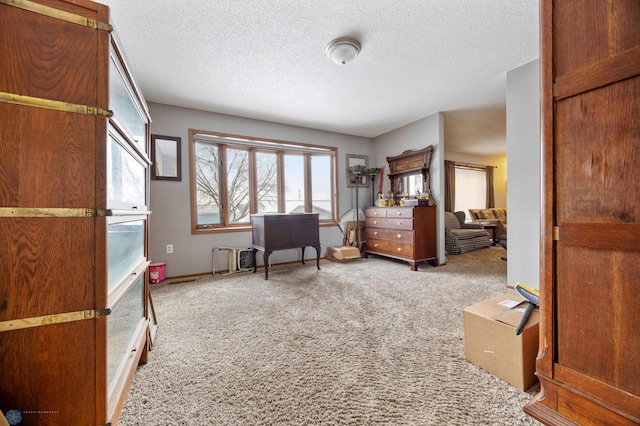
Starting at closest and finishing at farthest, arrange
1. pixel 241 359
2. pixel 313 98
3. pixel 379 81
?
pixel 241 359
pixel 379 81
pixel 313 98

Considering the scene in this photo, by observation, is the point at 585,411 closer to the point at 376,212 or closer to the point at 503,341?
the point at 503,341

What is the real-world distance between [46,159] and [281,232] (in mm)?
2643

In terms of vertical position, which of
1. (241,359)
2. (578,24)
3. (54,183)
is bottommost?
(241,359)

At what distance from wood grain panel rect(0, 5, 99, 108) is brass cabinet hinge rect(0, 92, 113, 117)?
1cm

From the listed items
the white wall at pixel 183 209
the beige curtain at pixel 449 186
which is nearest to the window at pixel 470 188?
the beige curtain at pixel 449 186

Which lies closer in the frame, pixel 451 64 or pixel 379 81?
pixel 451 64

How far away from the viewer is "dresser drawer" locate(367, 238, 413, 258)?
3.64 m

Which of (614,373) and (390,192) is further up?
(390,192)

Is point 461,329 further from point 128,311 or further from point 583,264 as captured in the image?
point 128,311

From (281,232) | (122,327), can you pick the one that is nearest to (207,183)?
(281,232)

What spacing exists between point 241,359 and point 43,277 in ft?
3.41

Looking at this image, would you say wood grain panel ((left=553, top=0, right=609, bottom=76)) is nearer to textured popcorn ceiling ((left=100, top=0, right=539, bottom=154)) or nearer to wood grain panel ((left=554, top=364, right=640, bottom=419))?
wood grain panel ((left=554, top=364, right=640, bottom=419))

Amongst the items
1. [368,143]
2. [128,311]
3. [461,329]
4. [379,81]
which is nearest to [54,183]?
[128,311]

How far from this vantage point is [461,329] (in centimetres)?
176
